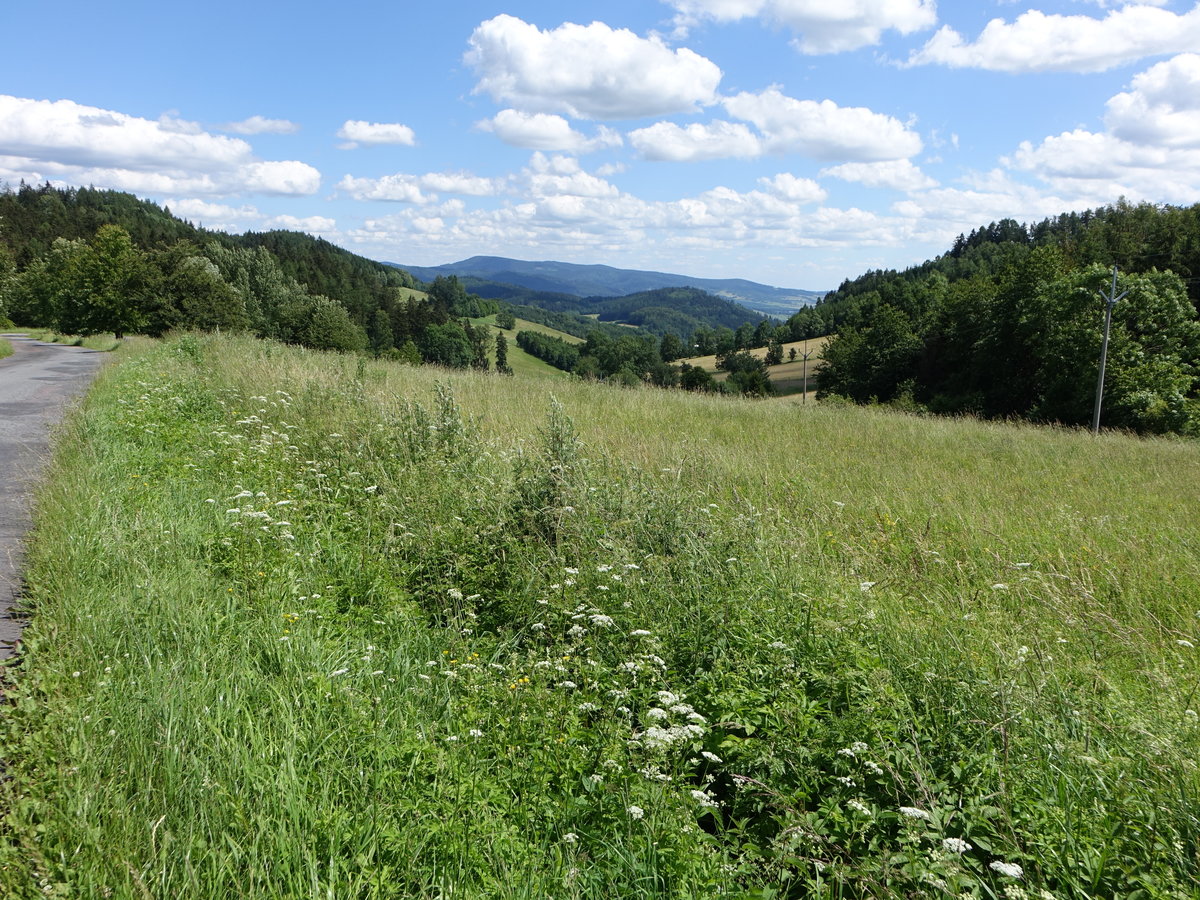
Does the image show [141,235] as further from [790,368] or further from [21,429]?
[21,429]

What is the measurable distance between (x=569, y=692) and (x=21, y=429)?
388 inches

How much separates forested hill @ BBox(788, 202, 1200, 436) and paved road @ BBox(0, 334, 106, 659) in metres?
44.7

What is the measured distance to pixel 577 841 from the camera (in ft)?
8.61

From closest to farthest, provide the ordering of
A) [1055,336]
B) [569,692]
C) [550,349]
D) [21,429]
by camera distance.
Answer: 1. [569,692]
2. [21,429]
3. [1055,336]
4. [550,349]

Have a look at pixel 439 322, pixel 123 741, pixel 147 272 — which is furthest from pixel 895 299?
pixel 123 741

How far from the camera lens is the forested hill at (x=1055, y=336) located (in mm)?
41469

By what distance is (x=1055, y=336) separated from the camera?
4450cm

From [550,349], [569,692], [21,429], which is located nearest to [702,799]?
[569,692]

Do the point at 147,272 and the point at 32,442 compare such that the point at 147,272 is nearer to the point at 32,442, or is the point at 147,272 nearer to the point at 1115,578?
the point at 32,442

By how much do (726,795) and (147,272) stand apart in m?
46.3

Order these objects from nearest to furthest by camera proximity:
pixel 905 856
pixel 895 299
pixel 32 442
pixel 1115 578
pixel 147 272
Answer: pixel 905 856 < pixel 1115 578 < pixel 32 442 < pixel 147 272 < pixel 895 299

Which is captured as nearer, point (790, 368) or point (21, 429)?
point (21, 429)

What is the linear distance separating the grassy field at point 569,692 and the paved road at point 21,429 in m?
0.28

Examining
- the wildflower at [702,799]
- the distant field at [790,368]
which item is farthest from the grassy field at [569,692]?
the distant field at [790,368]
